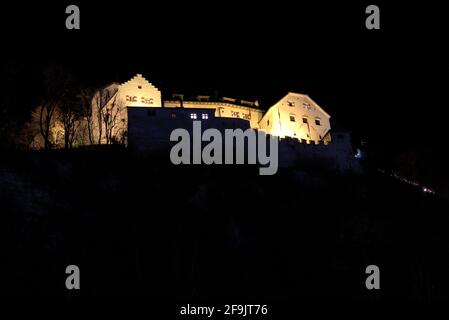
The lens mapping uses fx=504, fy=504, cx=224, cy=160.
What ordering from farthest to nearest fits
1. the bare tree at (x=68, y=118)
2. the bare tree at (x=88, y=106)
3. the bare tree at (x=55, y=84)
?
the bare tree at (x=88, y=106) < the bare tree at (x=55, y=84) < the bare tree at (x=68, y=118)

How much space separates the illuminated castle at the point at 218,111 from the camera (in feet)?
183

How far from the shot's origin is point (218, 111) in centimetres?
6562

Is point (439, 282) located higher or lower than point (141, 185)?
lower

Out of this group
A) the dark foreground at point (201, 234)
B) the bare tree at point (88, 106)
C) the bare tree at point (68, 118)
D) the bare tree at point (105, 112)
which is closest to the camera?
the dark foreground at point (201, 234)

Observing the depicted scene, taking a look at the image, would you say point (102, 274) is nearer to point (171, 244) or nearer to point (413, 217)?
point (171, 244)

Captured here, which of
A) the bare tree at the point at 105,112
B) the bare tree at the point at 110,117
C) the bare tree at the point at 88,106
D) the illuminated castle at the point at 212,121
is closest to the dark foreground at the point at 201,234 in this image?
the illuminated castle at the point at 212,121

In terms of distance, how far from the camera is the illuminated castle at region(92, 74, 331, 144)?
55.7 m

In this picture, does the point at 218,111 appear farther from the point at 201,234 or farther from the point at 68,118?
the point at 201,234

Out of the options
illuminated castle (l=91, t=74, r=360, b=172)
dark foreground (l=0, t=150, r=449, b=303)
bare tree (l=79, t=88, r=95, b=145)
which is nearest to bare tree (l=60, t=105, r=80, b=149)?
bare tree (l=79, t=88, r=95, b=145)

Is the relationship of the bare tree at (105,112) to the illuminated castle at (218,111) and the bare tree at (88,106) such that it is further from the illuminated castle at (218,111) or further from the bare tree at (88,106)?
the bare tree at (88,106)

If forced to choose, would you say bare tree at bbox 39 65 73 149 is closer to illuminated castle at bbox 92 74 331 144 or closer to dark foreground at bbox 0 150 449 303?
illuminated castle at bbox 92 74 331 144

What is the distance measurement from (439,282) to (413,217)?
808 cm
